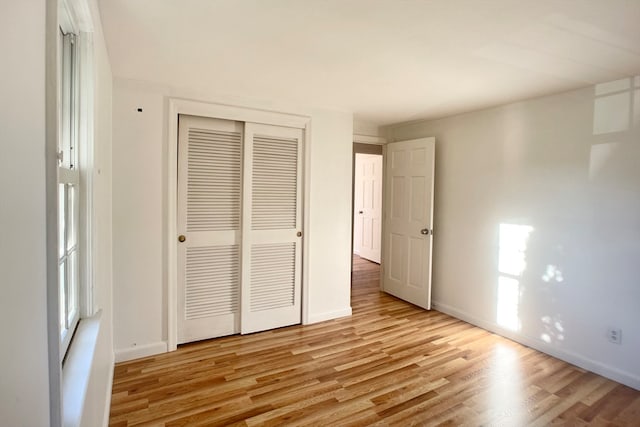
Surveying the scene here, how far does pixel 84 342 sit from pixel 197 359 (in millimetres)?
1570

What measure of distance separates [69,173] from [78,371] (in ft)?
2.46

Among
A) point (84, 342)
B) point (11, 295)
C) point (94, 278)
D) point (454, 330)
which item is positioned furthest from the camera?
point (454, 330)

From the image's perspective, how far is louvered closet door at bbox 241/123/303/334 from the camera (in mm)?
3211

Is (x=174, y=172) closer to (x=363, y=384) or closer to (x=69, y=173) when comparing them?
(x=69, y=173)

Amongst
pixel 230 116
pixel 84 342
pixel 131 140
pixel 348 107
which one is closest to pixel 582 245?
pixel 348 107

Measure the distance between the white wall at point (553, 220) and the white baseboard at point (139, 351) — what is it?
3.02 m

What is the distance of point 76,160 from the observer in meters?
1.49

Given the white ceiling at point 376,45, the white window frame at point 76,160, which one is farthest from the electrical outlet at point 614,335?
the white window frame at point 76,160

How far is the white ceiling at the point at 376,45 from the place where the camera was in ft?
5.36

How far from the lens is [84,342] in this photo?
134cm

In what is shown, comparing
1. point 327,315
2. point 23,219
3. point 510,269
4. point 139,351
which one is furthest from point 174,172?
point 510,269

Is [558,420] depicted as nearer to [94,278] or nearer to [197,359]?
[197,359]

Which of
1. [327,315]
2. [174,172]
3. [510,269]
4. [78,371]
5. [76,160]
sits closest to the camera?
[78,371]

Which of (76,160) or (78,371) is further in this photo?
(76,160)
